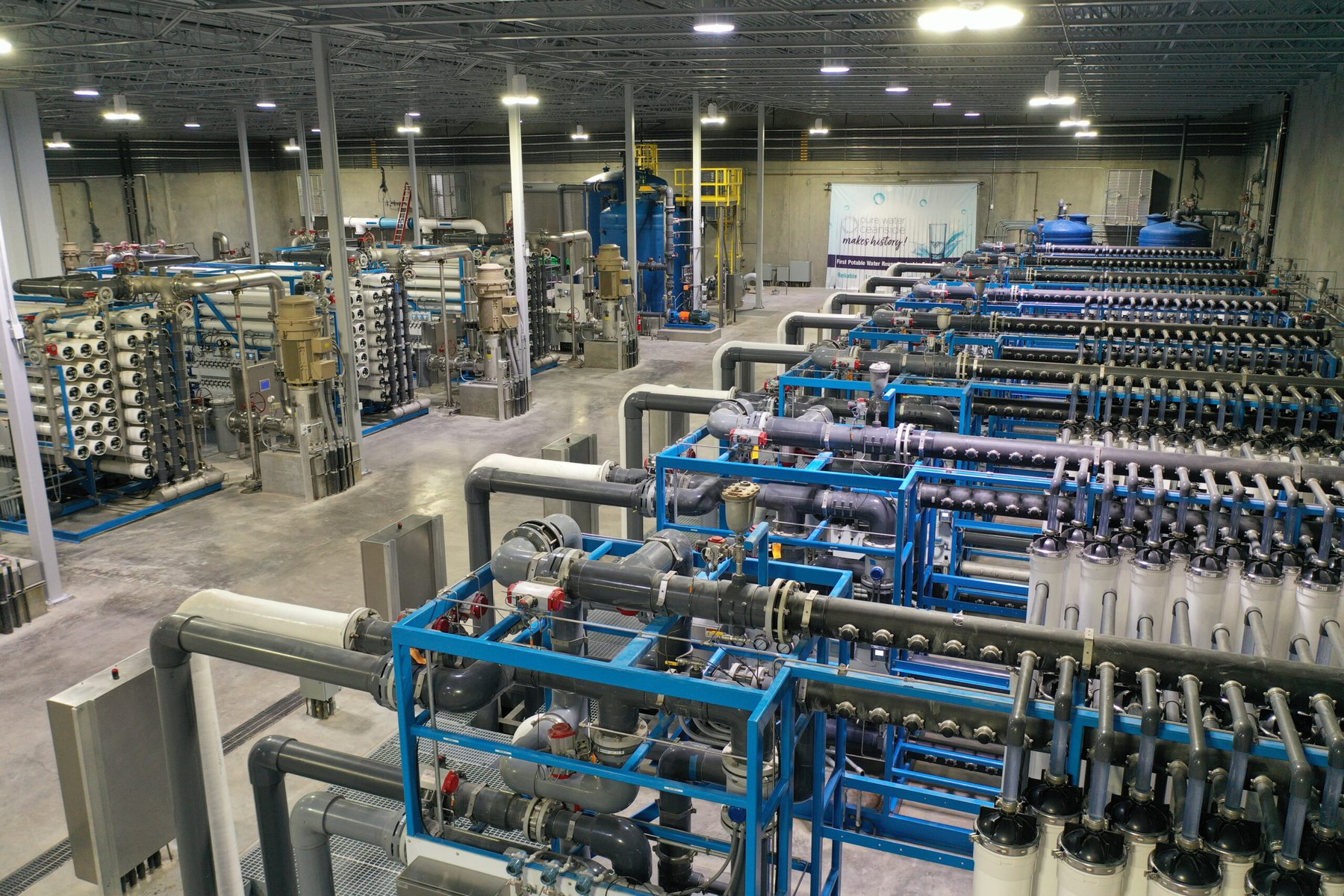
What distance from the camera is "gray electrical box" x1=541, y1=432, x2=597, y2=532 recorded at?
30.8 feet

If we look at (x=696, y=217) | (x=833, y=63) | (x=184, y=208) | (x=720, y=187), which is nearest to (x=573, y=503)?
(x=833, y=63)

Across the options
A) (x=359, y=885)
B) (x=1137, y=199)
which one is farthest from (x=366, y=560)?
(x=1137, y=199)

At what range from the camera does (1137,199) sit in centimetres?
2734

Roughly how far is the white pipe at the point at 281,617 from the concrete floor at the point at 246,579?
100 cm

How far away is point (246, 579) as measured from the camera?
33.2 feet

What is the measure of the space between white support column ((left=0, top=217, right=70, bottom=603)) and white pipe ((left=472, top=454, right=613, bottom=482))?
A: 183 inches

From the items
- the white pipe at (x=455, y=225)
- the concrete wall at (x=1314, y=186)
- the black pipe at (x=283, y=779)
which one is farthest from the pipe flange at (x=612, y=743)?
the white pipe at (x=455, y=225)

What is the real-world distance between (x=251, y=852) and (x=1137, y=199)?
91.9ft

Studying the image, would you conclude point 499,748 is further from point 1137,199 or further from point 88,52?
point 1137,199

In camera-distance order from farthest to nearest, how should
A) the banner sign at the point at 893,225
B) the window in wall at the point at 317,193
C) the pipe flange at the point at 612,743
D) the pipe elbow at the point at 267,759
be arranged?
1. the window in wall at the point at 317,193
2. the banner sign at the point at 893,225
3. the pipe elbow at the point at 267,759
4. the pipe flange at the point at 612,743

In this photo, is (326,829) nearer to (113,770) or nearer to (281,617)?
(281,617)

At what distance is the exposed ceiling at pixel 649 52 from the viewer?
11430 mm

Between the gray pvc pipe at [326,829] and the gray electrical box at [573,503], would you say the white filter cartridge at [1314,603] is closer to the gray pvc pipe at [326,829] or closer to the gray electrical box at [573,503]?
the gray pvc pipe at [326,829]

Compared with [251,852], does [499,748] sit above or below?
above
